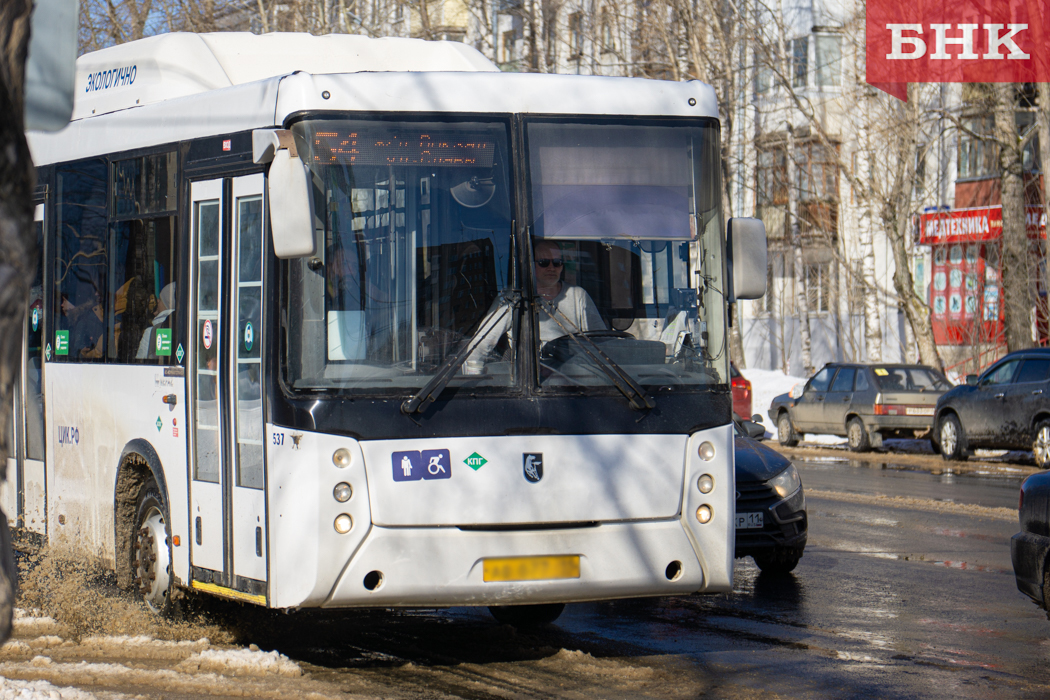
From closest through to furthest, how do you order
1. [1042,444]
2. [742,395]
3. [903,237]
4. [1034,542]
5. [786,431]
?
[1034,542] → [1042,444] → [742,395] → [786,431] → [903,237]

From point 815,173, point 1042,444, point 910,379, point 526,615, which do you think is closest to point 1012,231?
point 910,379

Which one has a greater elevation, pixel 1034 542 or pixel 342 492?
pixel 342 492

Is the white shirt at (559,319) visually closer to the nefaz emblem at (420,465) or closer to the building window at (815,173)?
the nefaz emblem at (420,465)

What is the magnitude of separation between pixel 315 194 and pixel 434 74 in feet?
2.98

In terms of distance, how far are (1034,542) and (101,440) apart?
18.2 ft

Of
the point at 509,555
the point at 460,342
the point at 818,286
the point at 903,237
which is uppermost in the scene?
the point at 903,237

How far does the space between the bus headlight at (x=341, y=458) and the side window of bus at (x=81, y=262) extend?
2865mm

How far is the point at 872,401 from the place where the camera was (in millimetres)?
25016

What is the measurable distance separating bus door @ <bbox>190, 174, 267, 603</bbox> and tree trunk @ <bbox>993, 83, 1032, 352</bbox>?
24195 millimetres

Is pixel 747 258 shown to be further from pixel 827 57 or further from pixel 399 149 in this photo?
pixel 827 57

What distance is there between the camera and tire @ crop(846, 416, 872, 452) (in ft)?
82.6

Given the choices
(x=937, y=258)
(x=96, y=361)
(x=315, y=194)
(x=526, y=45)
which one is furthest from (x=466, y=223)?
(x=937, y=258)

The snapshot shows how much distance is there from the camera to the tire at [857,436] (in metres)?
25.2

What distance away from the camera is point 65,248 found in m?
9.54
